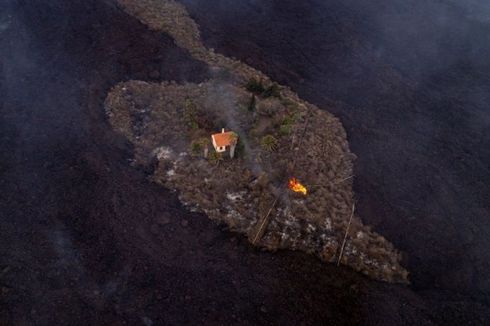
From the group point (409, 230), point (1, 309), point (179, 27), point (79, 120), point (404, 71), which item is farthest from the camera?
point (179, 27)

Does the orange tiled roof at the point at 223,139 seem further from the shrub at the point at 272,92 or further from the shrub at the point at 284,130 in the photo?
the shrub at the point at 272,92

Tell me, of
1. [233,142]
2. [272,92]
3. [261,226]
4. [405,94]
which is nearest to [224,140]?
[233,142]

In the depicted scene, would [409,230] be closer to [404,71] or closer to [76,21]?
[404,71]

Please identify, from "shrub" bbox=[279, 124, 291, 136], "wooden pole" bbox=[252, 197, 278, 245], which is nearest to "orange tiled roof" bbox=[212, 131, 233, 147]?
"shrub" bbox=[279, 124, 291, 136]

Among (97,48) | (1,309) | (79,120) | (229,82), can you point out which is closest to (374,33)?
(229,82)

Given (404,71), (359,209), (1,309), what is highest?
(404,71)

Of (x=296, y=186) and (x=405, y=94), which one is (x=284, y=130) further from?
(x=405, y=94)
